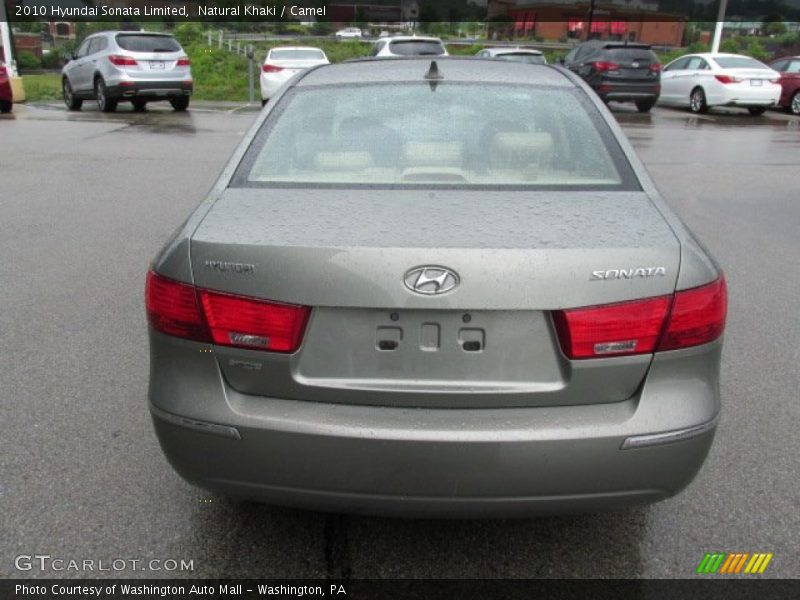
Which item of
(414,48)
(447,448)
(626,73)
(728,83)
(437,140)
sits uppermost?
Answer: (437,140)

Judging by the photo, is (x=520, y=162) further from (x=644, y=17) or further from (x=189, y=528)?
(x=644, y=17)

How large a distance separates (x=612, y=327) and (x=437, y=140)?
115 centimetres

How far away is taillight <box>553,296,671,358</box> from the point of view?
2.09m

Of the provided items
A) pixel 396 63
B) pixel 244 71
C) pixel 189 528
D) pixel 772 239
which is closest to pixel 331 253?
pixel 189 528

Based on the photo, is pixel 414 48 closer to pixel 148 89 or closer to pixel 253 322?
pixel 148 89

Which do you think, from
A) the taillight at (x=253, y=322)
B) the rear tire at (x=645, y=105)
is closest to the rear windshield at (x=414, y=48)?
the rear tire at (x=645, y=105)

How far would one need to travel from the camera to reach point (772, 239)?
7.11 m

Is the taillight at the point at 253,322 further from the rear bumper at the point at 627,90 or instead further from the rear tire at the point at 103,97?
the rear bumper at the point at 627,90

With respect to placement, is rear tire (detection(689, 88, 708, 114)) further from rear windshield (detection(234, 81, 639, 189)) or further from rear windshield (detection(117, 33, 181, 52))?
rear windshield (detection(234, 81, 639, 189))

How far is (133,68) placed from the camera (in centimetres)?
1722

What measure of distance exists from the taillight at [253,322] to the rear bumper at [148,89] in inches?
660

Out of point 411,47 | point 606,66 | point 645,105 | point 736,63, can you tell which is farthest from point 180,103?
point 736,63

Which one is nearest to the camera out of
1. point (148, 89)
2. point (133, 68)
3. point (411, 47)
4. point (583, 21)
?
point (133, 68)

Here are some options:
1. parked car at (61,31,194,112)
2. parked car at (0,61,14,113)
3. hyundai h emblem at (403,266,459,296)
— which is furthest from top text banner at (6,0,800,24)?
hyundai h emblem at (403,266,459,296)
